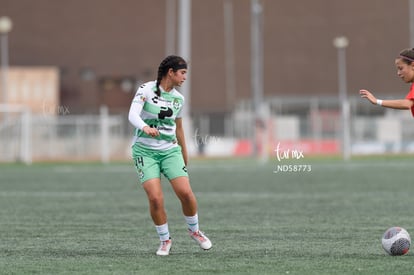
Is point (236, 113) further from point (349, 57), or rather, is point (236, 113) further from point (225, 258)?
point (225, 258)

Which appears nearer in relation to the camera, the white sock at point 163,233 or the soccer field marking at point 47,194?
the white sock at point 163,233

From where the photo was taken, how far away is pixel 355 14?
5828 centimetres

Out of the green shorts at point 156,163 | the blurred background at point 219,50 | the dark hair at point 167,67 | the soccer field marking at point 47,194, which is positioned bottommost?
the soccer field marking at point 47,194

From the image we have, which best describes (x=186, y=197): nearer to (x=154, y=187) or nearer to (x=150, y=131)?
(x=154, y=187)

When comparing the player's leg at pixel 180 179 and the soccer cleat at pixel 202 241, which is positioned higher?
the player's leg at pixel 180 179

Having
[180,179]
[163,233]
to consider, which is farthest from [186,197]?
[163,233]

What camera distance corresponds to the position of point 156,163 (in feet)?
33.3

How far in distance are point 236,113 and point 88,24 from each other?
31.4 ft

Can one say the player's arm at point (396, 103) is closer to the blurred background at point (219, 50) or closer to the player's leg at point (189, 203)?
the player's leg at point (189, 203)

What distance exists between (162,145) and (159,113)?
0.32 metres

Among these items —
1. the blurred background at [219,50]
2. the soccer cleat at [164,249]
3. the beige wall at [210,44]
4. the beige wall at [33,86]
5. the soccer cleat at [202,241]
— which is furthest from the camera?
the beige wall at [210,44]

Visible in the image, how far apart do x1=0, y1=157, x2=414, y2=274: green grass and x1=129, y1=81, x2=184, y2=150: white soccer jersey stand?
109 centimetres

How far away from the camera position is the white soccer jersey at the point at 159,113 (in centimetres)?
1005

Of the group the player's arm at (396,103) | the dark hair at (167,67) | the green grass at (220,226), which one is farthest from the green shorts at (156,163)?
the player's arm at (396,103)
